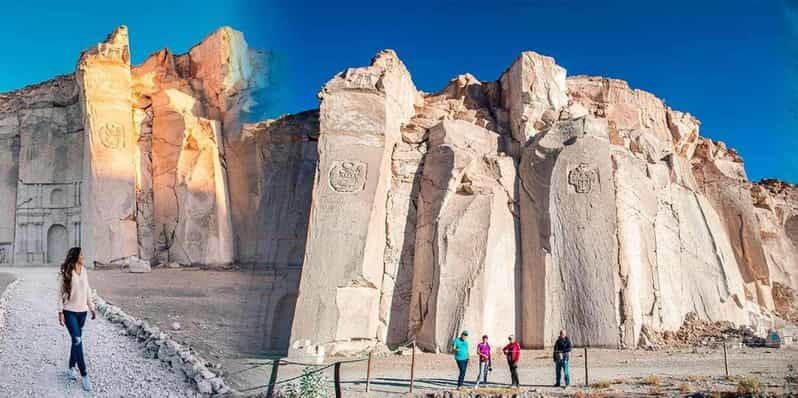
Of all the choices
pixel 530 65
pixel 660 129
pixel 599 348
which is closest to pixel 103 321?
pixel 599 348

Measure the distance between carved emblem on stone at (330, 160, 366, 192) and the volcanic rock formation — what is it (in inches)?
1.2

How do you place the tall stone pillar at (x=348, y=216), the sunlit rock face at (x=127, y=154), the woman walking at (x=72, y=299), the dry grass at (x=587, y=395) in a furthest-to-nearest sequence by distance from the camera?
the sunlit rock face at (x=127, y=154) < the tall stone pillar at (x=348, y=216) < the dry grass at (x=587, y=395) < the woman walking at (x=72, y=299)

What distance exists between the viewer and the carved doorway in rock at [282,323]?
49.8ft

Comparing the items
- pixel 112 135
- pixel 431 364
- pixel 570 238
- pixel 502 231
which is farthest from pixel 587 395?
pixel 112 135

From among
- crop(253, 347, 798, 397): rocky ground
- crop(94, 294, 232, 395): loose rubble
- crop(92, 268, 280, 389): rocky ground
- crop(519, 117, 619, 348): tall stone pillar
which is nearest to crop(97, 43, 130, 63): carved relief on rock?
crop(92, 268, 280, 389): rocky ground

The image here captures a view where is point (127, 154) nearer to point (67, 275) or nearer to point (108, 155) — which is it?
point (108, 155)

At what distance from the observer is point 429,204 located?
15.6 m

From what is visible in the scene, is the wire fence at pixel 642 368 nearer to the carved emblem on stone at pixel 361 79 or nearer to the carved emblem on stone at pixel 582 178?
the carved emblem on stone at pixel 582 178

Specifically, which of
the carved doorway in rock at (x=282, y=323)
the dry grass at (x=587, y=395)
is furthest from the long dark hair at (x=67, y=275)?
the carved doorway in rock at (x=282, y=323)

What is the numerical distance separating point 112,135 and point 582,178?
49.9 feet

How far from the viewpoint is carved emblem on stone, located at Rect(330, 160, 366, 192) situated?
1490cm

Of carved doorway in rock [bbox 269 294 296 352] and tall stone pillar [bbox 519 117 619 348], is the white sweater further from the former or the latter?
tall stone pillar [bbox 519 117 619 348]

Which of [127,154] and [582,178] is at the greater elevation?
[127,154]

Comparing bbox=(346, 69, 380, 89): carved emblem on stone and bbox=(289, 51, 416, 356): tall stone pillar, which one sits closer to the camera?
bbox=(289, 51, 416, 356): tall stone pillar
